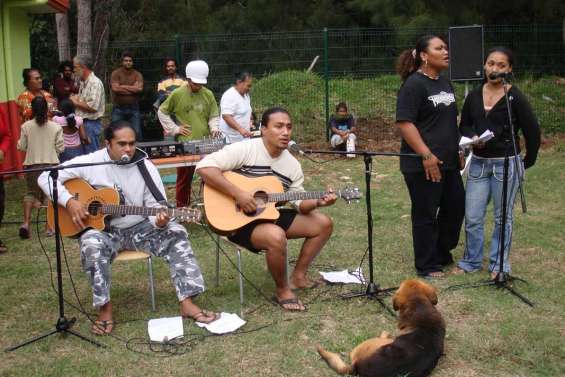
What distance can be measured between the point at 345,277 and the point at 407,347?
6.38 feet

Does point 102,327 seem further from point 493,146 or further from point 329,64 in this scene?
point 329,64

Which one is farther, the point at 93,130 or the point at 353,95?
the point at 353,95

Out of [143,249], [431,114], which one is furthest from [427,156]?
[143,249]

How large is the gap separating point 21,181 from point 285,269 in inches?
273

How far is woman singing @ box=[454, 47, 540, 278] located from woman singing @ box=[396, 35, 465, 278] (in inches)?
6.3

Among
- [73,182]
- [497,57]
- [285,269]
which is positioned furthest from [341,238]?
[73,182]

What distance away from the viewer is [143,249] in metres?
5.19

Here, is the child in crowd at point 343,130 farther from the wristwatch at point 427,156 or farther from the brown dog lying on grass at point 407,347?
the brown dog lying on grass at point 407,347

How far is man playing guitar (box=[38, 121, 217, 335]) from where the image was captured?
487 centimetres

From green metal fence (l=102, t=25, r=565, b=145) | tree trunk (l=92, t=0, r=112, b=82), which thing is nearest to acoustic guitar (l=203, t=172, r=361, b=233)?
green metal fence (l=102, t=25, r=565, b=145)

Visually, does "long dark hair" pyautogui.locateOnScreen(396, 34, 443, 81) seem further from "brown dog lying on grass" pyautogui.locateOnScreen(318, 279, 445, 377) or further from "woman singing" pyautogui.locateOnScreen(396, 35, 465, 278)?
"brown dog lying on grass" pyautogui.locateOnScreen(318, 279, 445, 377)

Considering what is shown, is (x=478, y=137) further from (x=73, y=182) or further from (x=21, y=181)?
(x=21, y=181)

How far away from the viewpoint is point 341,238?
7.19 meters

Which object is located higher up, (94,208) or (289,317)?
(94,208)
